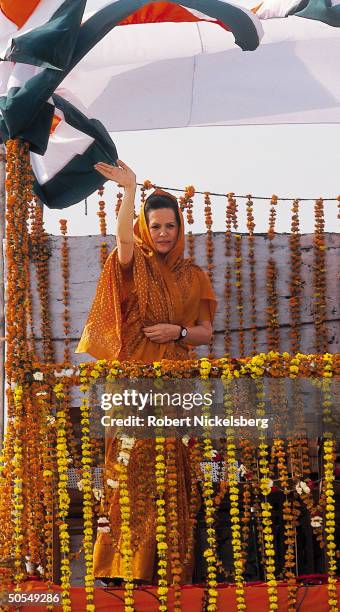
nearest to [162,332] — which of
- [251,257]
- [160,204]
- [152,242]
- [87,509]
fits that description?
[152,242]

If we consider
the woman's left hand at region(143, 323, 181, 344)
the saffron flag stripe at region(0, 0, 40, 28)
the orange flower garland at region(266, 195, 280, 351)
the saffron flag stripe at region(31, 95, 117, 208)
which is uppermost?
the saffron flag stripe at region(0, 0, 40, 28)

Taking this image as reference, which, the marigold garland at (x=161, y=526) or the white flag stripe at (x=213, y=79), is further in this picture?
the white flag stripe at (x=213, y=79)

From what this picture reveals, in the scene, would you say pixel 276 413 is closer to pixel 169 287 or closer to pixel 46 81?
pixel 169 287

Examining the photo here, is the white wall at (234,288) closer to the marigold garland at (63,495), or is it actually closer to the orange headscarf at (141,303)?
the orange headscarf at (141,303)

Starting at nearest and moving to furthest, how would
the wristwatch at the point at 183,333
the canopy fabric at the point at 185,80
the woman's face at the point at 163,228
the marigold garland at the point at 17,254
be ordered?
the marigold garland at the point at 17,254 → the wristwatch at the point at 183,333 → the woman's face at the point at 163,228 → the canopy fabric at the point at 185,80

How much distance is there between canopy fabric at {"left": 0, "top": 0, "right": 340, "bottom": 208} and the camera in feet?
22.4

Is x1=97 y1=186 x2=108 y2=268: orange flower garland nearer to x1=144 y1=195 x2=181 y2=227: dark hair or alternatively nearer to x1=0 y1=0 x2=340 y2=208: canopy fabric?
x1=0 y1=0 x2=340 y2=208: canopy fabric

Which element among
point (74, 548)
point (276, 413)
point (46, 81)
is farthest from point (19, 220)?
point (74, 548)

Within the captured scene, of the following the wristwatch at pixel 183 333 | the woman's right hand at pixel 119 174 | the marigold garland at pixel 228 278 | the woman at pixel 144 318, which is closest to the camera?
the woman at pixel 144 318

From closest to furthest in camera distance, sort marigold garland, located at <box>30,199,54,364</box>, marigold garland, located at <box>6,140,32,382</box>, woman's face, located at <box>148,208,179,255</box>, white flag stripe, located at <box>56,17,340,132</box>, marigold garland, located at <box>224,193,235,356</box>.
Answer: marigold garland, located at <box>6,140,32,382</box>
woman's face, located at <box>148,208,179,255</box>
white flag stripe, located at <box>56,17,340,132</box>
marigold garland, located at <box>30,199,54,364</box>
marigold garland, located at <box>224,193,235,356</box>

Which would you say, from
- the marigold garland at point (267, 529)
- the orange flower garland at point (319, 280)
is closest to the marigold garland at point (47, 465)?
the marigold garland at point (267, 529)

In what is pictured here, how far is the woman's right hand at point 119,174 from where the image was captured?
6.29 m

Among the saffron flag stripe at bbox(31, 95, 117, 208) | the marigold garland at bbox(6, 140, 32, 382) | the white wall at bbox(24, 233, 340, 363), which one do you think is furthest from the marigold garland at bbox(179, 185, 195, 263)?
the marigold garland at bbox(6, 140, 32, 382)

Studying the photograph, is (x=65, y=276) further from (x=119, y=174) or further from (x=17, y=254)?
(x=17, y=254)
